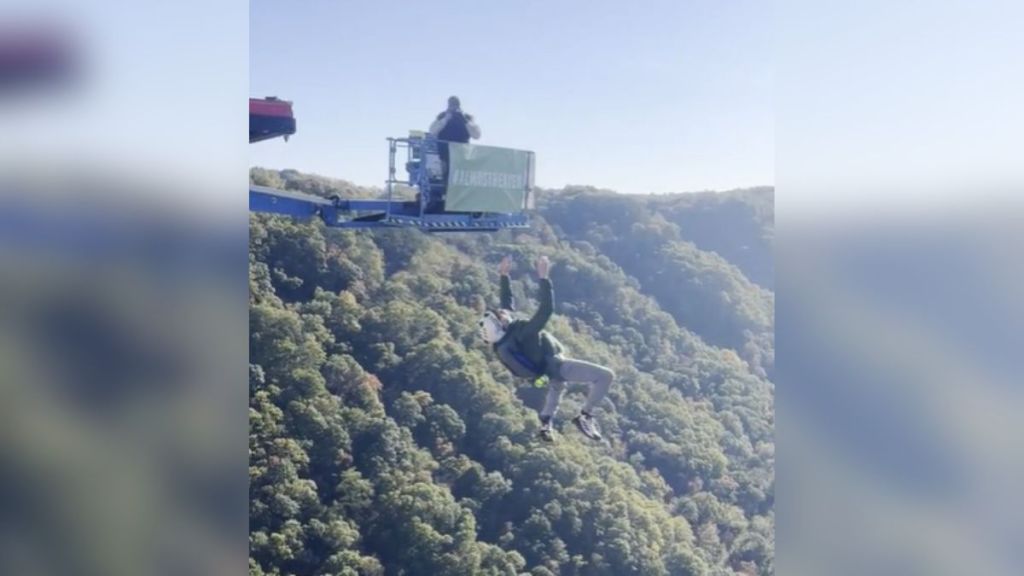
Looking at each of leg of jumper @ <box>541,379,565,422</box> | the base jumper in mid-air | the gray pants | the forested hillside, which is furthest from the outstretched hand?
leg of jumper @ <box>541,379,565,422</box>

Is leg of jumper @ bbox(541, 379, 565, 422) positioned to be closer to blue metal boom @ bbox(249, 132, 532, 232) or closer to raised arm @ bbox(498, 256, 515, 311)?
raised arm @ bbox(498, 256, 515, 311)

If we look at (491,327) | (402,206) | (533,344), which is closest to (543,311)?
(533,344)

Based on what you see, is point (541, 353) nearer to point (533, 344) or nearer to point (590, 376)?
point (533, 344)

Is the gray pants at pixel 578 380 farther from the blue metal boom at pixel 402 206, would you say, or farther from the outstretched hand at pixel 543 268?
the blue metal boom at pixel 402 206

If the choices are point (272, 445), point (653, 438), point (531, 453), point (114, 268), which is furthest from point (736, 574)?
point (114, 268)

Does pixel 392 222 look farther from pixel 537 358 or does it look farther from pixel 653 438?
pixel 653 438
